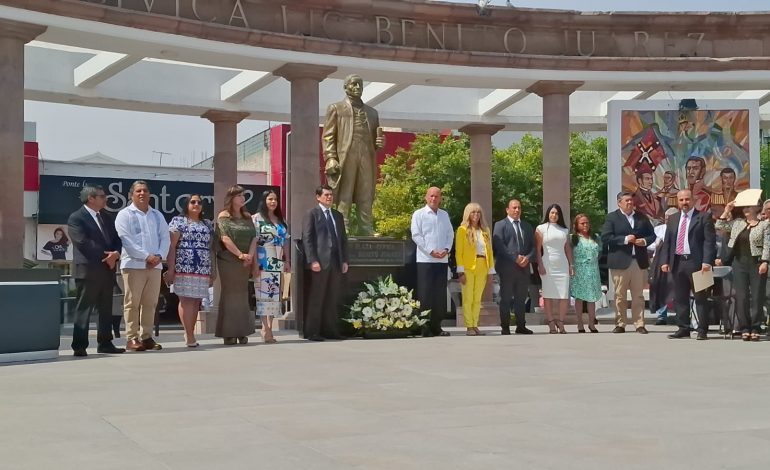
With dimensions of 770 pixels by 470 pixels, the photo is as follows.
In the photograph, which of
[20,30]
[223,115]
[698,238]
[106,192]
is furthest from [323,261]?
[106,192]

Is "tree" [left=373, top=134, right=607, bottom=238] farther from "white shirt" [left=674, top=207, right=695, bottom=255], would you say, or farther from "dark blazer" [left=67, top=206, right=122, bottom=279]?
"dark blazer" [left=67, top=206, right=122, bottom=279]

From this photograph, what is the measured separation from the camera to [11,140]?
14398mm

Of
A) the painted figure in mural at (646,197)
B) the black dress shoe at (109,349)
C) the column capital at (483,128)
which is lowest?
the black dress shoe at (109,349)

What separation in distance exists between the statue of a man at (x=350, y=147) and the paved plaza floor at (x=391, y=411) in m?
4.19

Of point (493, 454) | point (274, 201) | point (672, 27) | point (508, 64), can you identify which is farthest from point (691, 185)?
point (493, 454)

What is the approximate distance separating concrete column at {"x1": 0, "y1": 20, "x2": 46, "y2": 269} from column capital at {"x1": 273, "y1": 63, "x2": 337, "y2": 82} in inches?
171

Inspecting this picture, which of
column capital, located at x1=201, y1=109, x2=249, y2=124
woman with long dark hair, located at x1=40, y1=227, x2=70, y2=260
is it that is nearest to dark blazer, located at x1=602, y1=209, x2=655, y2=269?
column capital, located at x1=201, y1=109, x2=249, y2=124

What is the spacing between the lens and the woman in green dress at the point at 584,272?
560 inches

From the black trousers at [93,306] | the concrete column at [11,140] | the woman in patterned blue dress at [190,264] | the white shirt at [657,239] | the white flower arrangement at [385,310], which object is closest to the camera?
the black trousers at [93,306]

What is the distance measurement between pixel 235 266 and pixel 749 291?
634cm

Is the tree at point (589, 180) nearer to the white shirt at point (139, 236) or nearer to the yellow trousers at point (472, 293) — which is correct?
the yellow trousers at point (472, 293)

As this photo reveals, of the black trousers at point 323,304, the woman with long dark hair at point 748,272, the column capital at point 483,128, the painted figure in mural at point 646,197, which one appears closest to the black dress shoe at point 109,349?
the black trousers at point 323,304

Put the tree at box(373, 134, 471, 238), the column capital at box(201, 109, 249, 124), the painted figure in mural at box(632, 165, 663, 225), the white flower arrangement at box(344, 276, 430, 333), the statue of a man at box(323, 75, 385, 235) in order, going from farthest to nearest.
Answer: the tree at box(373, 134, 471, 238)
the column capital at box(201, 109, 249, 124)
the painted figure in mural at box(632, 165, 663, 225)
the statue of a man at box(323, 75, 385, 235)
the white flower arrangement at box(344, 276, 430, 333)

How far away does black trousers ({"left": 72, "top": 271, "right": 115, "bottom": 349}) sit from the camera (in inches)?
420
